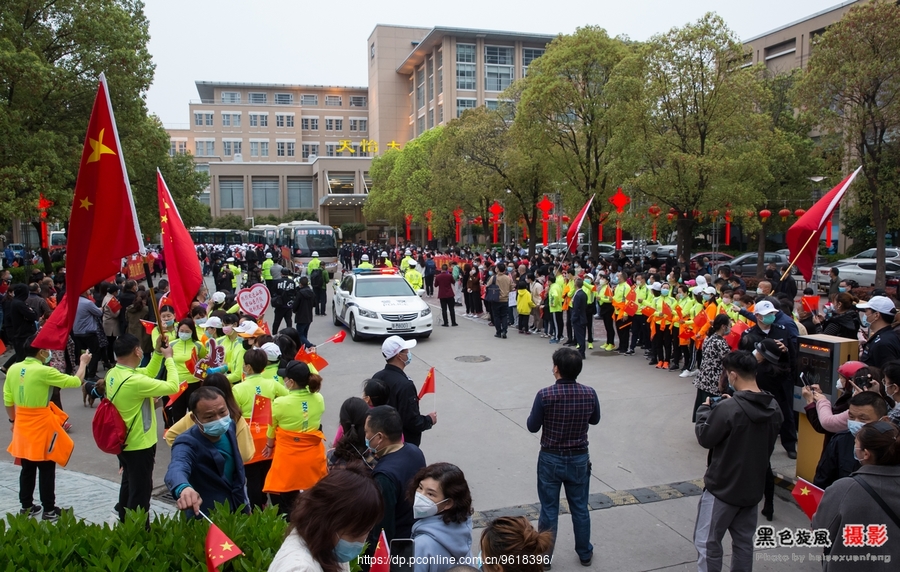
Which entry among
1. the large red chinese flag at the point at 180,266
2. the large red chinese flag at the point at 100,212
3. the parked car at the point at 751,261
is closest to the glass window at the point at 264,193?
the parked car at the point at 751,261

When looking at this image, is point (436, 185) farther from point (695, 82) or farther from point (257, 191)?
point (257, 191)

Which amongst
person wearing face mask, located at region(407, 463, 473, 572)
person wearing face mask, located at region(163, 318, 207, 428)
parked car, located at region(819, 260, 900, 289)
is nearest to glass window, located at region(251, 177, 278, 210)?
parked car, located at region(819, 260, 900, 289)

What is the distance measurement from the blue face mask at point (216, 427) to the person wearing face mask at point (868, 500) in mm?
3550

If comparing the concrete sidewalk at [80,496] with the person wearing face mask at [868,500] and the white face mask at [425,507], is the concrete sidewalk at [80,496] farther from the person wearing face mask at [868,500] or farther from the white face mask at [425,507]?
the person wearing face mask at [868,500]

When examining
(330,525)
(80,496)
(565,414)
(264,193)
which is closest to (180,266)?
(80,496)

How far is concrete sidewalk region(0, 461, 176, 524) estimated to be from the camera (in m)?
6.30

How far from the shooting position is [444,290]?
18578 mm

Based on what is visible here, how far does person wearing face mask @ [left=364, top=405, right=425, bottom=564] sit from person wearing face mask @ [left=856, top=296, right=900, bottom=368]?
523cm

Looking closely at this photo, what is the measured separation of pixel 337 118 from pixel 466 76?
29243 millimetres

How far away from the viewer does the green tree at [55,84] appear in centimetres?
1703

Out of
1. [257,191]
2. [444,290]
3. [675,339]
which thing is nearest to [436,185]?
[444,290]

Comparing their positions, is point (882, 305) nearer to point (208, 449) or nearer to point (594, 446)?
point (594, 446)

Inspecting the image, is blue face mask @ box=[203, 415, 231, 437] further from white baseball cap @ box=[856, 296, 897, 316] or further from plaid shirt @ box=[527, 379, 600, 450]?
white baseball cap @ box=[856, 296, 897, 316]

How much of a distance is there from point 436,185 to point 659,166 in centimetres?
1700
